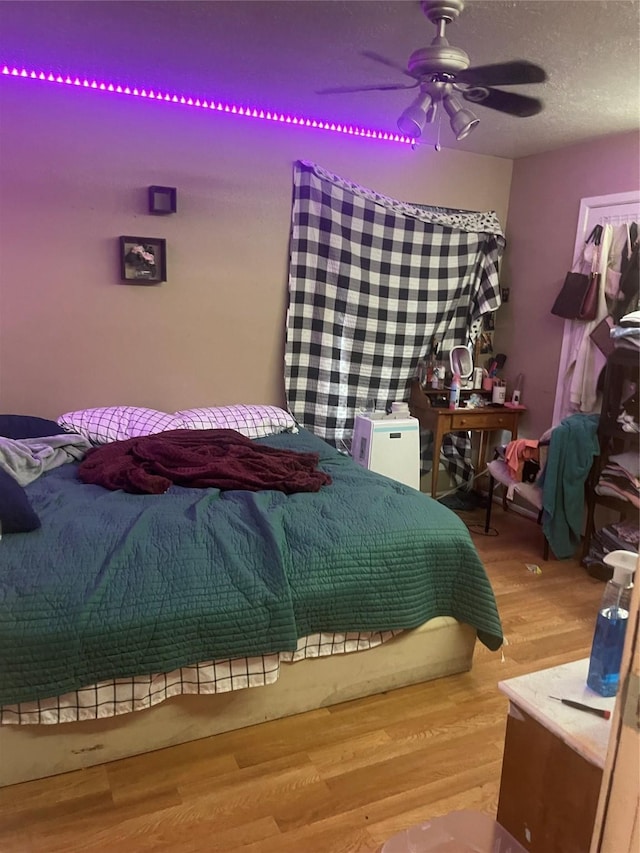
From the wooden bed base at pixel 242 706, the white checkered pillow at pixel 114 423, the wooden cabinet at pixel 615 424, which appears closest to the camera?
the wooden bed base at pixel 242 706

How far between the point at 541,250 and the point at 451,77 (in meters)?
2.20

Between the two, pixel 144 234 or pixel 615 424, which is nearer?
pixel 615 424

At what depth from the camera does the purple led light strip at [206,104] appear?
121 inches

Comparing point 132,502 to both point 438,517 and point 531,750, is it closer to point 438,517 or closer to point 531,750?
point 438,517

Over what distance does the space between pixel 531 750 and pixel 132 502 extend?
1.65 meters

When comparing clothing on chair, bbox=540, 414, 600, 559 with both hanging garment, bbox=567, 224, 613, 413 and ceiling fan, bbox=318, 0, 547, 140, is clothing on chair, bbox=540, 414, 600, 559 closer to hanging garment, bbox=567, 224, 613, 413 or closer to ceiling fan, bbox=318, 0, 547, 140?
hanging garment, bbox=567, 224, 613, 413

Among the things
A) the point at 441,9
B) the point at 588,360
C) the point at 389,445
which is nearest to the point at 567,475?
the point at 588,360

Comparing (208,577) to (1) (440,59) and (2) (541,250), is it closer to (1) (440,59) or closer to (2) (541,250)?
(1) (440,59)

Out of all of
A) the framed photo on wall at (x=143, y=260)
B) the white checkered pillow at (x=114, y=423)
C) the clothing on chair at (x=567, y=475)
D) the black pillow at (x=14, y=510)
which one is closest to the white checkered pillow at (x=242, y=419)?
the white checkered pillow at (x=114, y=423)

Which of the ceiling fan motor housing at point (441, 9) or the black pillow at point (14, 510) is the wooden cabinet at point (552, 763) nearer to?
the black pillow at point (14, 510)

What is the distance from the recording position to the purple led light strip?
3.06m

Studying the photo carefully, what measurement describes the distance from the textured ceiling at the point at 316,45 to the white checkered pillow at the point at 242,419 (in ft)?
5.48

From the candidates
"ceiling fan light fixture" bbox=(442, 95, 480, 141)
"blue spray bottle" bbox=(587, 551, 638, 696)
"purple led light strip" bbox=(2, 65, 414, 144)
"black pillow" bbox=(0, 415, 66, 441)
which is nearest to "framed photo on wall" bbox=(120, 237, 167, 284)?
"purple led light strip" bbox=(2, 65, 414, 144)

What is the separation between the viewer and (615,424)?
326cm
